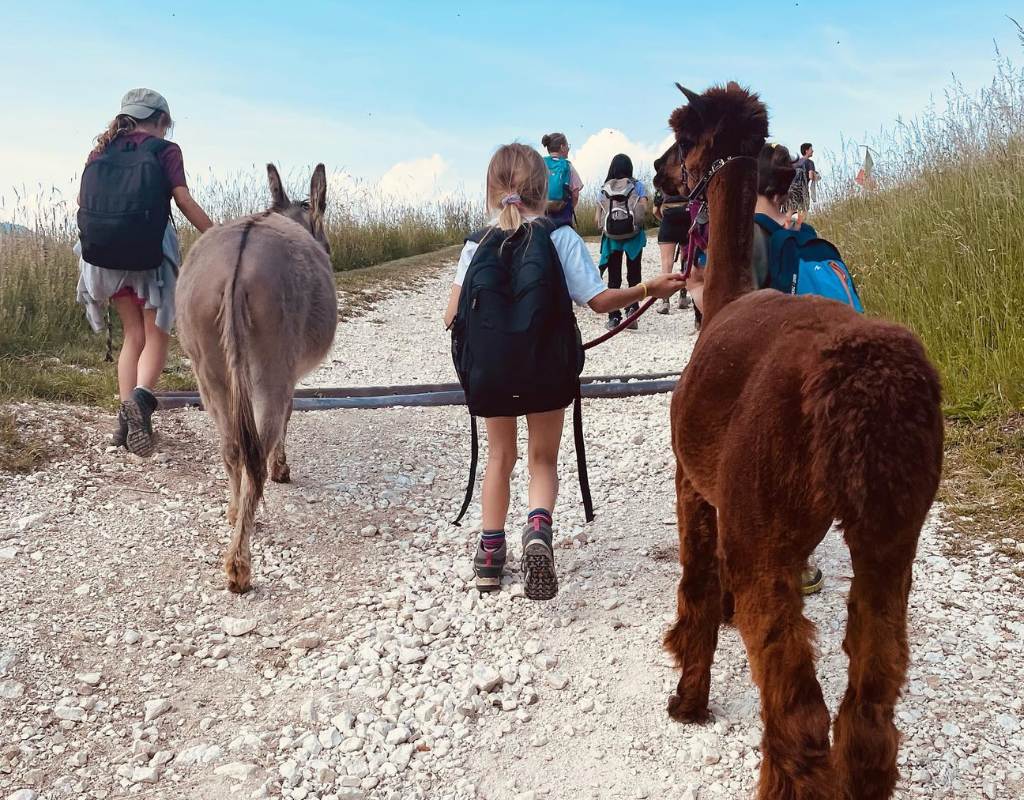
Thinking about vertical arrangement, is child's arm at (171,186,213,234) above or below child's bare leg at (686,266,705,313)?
above

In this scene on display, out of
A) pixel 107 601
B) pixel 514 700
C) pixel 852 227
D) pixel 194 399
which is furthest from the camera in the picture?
pixel 852 227

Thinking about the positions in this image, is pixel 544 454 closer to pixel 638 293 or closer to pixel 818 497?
pixel 638 293

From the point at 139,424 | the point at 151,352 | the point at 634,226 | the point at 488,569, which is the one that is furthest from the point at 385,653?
the point at 634,226

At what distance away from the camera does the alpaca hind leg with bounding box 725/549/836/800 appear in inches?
85.0

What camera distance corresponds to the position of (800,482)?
85.0 inches

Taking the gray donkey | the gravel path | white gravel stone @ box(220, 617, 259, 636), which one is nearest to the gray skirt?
the gravel path

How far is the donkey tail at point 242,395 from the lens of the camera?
14.2ft

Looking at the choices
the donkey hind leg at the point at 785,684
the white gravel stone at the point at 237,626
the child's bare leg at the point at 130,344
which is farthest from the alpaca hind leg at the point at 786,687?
the child's bare leg at the point at 130,344

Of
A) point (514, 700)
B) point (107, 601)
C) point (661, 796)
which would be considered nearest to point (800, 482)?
point (661, 796)

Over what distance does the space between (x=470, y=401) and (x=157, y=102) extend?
3496mm

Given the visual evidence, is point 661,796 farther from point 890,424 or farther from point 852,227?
point 852,227

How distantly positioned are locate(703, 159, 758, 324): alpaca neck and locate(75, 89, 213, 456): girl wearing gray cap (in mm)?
3715

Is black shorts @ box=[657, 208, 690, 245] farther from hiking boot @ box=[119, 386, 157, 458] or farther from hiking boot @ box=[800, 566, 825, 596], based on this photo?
hiking boot @ box=[119, 386, 157, 458]

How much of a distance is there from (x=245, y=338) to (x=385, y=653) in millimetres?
1781
